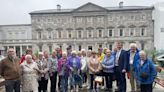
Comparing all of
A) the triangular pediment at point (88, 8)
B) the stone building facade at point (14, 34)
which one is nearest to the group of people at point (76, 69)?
the triangular pediment at point (88, 8)

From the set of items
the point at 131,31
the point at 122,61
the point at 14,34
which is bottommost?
the point at 14,34

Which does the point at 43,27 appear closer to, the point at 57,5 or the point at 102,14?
the point at 57,5

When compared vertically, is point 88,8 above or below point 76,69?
above

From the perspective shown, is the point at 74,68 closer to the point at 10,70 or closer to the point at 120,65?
the point at 120,65

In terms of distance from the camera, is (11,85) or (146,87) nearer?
(146,87)

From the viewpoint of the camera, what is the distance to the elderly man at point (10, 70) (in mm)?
7141

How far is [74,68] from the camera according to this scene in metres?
9.64

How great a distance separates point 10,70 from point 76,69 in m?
2.99

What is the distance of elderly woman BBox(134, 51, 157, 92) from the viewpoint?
697 cm

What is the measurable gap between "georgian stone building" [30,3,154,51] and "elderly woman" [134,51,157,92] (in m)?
50.2

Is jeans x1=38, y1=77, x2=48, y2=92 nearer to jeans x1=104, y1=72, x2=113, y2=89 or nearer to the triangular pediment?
jeans x1=104, y1=72, x2=113, y2=89

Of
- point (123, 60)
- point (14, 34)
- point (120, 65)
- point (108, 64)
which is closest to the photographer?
point (123, 60)

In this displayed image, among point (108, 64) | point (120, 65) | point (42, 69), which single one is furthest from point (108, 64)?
point (42, 69)

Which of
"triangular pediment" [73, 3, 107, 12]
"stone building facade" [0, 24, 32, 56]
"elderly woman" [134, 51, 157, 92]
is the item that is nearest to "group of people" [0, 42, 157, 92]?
"elderly woman" [134, 51, 157, 92]
